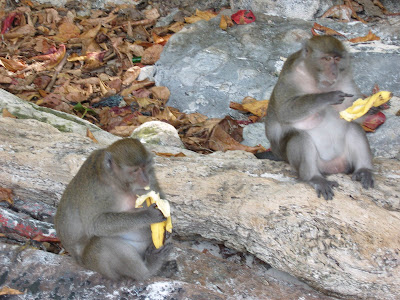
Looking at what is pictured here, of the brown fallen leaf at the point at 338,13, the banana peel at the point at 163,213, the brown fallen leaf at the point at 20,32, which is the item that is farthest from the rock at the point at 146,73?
the banana peel at the point at 163,213

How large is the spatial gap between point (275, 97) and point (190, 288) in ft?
5.63

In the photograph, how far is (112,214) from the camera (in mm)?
3314

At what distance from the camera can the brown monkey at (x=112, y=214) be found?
321 centimetres

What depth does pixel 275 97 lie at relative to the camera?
4.30 m

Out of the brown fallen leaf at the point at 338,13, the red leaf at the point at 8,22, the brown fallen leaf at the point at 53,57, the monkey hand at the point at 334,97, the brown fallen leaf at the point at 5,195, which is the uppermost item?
the monkey hand at the point at 334,97

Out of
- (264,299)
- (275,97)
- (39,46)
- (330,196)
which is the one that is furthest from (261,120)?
(39,46)

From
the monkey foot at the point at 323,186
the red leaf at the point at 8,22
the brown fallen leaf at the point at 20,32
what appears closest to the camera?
the monkey foot at the point at 323,186

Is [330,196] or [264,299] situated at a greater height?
[330,196]

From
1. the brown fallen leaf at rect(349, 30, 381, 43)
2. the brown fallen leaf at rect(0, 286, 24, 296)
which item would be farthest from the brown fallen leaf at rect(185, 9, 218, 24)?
the brown fallen leaf at rect(0, 286, 24, 296)

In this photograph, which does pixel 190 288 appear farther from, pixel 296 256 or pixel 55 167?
pixel 55 167

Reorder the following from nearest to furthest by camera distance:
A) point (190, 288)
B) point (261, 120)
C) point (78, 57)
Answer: point (190, 288) → point (261, 120) → point (78, 57)

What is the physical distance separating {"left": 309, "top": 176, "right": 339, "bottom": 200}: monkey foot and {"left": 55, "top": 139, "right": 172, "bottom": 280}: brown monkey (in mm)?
1097

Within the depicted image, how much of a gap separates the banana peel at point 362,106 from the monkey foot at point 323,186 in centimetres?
47

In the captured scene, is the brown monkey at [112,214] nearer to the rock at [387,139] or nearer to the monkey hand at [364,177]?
the monkey hand at [364,177]
